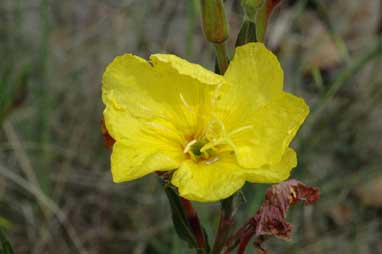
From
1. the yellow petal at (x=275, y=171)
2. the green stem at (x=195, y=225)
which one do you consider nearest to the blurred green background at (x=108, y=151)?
the green stem at (x=195, y=225)

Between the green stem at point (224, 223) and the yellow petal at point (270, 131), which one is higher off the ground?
the yellow petal at point (270, 131)

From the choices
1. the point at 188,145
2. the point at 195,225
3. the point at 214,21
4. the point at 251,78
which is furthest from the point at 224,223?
the point at 214,21

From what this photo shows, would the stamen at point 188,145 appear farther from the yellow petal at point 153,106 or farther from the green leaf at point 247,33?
the green leaf at point 247,33

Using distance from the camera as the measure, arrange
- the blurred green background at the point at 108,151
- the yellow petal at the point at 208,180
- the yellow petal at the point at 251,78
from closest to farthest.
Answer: the yellow petal at the point at 208,180 → the yellow petal at the point at 251,78 → the blurred green background at the point at 108,151

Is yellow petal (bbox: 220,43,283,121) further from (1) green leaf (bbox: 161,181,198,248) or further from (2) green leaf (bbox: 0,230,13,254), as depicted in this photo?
(2) green leaf (bbox: 0,230,13,254)

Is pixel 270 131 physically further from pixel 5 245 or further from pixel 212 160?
pixel 5 245

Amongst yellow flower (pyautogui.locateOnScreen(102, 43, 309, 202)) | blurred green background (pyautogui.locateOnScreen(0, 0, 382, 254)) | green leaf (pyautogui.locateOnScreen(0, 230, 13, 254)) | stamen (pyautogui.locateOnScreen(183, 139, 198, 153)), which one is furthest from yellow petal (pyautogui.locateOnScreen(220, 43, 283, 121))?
blurred green background (pyautogui.locateOnScreen(0, 0, 382, 254))

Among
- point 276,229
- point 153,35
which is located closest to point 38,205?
point 153,35
